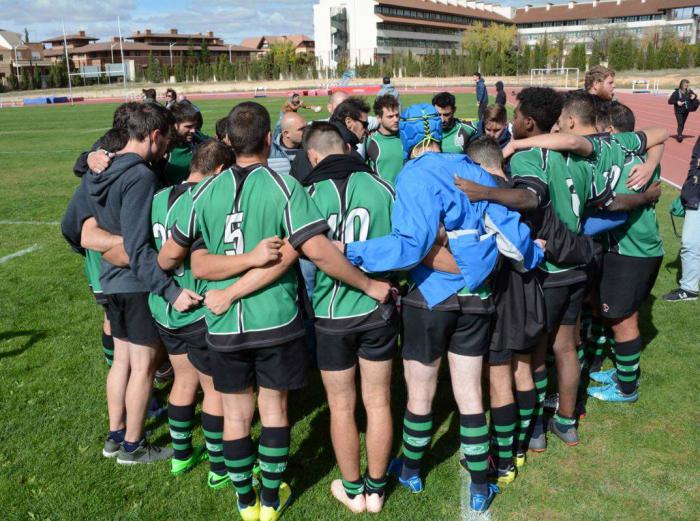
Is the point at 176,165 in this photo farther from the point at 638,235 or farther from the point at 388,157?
the point at 638,235

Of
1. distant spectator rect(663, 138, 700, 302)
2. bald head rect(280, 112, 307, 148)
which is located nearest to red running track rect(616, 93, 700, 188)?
distant spectator rect(663, 138, 700, 302)

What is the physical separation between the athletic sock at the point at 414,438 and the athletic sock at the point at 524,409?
2.11 ft

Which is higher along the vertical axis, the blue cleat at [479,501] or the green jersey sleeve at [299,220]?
the green jersey sleeve at [299,220]

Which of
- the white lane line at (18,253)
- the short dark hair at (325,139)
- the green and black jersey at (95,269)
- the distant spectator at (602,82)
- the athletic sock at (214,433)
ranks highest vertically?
the distant spectator at (602,82)

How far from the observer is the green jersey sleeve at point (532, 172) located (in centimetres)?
322

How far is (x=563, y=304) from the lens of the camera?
3.59 metres

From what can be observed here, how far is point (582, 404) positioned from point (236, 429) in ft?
8.63

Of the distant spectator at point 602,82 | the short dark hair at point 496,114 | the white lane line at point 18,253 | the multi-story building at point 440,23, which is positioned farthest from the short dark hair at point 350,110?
the multi-story building at point 440,23

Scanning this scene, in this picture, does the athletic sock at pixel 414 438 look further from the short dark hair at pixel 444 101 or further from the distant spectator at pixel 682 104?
the distant spectator at pixel 682 104

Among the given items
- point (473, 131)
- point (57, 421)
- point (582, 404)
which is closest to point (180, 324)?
point (57, 421)

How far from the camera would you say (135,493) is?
3.58 m

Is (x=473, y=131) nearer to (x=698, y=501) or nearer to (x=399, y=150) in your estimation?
(x=399, y=150)

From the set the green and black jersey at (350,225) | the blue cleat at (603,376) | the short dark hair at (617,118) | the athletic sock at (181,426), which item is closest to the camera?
the green and black jersey at (350,225)

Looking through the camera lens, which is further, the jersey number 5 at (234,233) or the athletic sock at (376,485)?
the athletic sock at (376,485)
